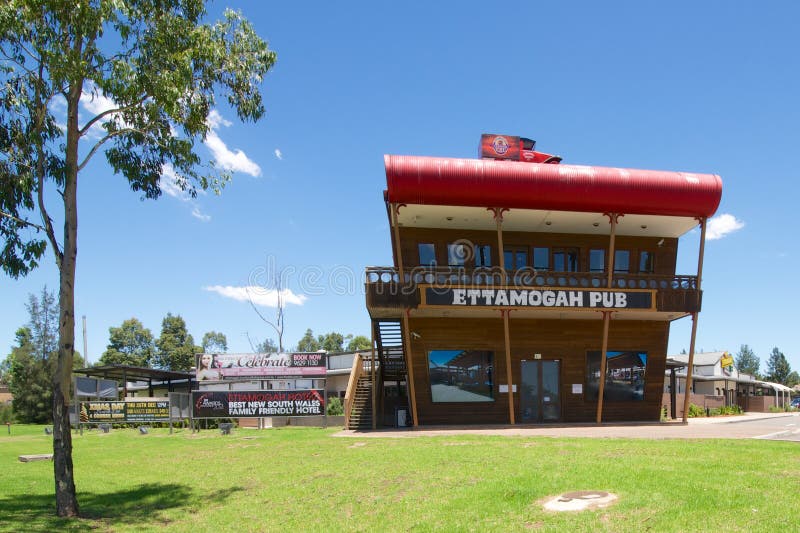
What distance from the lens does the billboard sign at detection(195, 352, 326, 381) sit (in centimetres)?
3541

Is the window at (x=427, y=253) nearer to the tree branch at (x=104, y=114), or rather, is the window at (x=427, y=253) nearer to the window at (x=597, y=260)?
the window at (x=597, y=260)

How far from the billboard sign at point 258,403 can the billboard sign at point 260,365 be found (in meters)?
7.31

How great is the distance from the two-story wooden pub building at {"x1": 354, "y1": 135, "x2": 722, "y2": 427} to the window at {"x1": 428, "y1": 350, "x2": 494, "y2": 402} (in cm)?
4

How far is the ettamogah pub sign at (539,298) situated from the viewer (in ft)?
72.0

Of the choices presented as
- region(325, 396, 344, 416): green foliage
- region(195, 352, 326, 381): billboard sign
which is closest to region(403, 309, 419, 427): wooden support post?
region(325, 396, 344, 416): green foliage

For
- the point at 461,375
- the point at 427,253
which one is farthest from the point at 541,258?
the point at 461,375

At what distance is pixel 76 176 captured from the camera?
1164 centimetres

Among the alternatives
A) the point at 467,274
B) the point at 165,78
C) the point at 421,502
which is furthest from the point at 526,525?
the point at 467,274

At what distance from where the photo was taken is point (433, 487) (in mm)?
11320

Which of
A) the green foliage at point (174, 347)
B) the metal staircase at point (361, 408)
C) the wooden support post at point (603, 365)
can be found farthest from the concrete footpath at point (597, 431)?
the green foliage at point (174, 347)

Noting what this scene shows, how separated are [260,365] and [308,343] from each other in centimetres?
9325

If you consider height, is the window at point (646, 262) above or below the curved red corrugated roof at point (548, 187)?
below

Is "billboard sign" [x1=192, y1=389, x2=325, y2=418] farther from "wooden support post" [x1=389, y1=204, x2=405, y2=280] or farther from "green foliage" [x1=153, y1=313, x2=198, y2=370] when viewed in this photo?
"green foliage" [x1=153, y1=313, x2=198, y2=370]

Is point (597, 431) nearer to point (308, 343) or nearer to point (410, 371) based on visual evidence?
point (410, 371)
